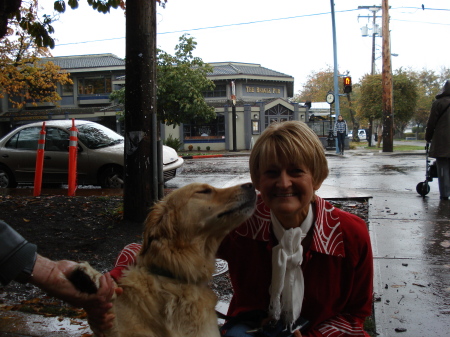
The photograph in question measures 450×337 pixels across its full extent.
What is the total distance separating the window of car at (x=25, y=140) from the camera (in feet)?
35.1

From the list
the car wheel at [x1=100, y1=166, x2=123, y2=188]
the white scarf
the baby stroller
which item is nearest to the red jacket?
the white scarf

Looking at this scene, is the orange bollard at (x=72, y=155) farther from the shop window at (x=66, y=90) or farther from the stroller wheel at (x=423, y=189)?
the shop window at (x=66, y=90)

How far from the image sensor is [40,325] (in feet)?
10.1

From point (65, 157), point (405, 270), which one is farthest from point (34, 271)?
point (65, 157)

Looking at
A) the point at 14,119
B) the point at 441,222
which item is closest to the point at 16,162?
the point at 441,222

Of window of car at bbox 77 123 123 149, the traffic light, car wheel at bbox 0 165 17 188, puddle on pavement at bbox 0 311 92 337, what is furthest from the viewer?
the traffic light

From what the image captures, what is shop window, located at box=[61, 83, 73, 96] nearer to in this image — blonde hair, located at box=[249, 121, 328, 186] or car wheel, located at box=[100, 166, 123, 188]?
car wheel, located at box=[100, 166, 123, 188]

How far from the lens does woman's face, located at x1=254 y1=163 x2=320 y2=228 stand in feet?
6.57

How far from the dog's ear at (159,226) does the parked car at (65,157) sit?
753 centimetres

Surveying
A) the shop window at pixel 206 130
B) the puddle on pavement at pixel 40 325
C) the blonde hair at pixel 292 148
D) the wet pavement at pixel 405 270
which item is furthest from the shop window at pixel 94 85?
the blonde hair at pixel 292 148

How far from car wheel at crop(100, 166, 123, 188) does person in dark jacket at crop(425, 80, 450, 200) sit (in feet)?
21.5

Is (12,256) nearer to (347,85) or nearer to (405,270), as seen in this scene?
(405,270)

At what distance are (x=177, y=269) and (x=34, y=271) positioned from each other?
79 centimetres

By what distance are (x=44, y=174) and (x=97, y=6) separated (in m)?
4.66
